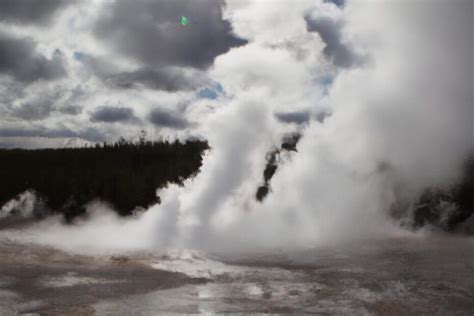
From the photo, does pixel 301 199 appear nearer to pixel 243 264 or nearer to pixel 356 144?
pixel 356 144

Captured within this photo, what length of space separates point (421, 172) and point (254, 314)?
1102cm

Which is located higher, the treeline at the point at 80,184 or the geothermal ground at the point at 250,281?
the treeline at the point at 80,184

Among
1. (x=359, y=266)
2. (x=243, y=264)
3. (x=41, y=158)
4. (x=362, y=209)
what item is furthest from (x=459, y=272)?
(x=41, y=158)

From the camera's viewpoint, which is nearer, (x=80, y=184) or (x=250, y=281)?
(x=250, y=281)

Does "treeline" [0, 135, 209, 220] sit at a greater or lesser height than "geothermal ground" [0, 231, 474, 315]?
greater

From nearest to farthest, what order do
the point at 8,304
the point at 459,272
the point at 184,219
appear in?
the point at 8,304, the point at 459,272, the point at 184,219

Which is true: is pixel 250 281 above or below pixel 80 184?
below

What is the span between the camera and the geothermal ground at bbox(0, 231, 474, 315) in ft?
23.4

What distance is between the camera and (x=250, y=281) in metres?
8.91

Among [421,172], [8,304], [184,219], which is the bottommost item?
[8,304]

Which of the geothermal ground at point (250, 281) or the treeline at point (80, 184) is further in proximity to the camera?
the treeline at point (80, 184)

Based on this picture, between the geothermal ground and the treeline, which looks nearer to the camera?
the geothermal ground

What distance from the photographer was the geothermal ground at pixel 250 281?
7145mm

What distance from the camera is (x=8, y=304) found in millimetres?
7289
